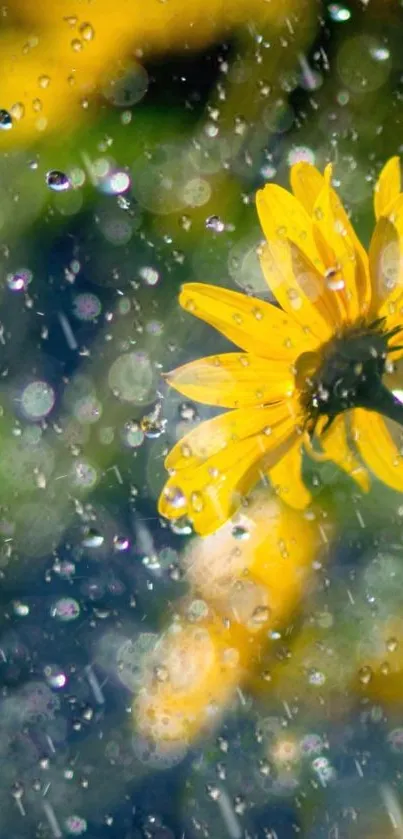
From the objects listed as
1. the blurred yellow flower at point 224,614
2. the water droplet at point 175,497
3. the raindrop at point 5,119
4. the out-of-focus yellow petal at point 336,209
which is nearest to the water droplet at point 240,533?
the blurred yellow flower at point 224,614

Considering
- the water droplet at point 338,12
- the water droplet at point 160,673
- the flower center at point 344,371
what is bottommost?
the water droplet at point 160,673

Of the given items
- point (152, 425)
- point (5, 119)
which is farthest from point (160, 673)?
point (5, 119)

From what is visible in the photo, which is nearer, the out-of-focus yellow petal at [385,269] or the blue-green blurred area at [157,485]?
the out-of-focus yellow petal at [385,269]

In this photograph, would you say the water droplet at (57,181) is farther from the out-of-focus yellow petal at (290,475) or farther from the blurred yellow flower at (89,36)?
the out-of-focus yellow petal at (290,475)

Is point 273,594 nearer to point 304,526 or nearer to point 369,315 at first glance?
point 304,526

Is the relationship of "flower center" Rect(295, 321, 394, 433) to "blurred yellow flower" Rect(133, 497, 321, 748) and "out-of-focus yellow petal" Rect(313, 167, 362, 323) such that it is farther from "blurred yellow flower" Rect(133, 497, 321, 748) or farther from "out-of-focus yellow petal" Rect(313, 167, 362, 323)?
"blurred yellow flower" Rect(133, 497, 321, 748)

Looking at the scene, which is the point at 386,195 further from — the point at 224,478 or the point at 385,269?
the point at 224,478
